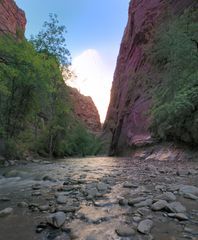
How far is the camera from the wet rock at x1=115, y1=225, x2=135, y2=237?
2746mm

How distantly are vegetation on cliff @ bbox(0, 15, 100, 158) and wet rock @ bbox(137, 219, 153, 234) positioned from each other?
16.6 feet

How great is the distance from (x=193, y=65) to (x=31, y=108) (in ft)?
34.7

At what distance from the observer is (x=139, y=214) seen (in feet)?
10.9

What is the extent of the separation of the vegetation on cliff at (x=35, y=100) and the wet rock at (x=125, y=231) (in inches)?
198

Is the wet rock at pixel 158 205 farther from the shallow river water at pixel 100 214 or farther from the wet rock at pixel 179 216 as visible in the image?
the wet rock at pixel 179 216

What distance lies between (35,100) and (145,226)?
14.9m

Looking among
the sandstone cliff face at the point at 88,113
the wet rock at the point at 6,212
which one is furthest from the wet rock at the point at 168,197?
the sandstone cliff face at the point at 88,113

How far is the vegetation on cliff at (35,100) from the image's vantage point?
7.68m

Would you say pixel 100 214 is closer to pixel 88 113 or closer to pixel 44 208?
pixel 44 208

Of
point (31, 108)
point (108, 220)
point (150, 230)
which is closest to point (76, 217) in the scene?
point (108, 220)

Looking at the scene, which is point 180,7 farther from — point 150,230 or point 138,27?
point 150,230

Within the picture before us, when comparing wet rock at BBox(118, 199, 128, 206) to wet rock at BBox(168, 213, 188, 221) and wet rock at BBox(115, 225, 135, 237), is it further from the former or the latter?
wet rock at BBox(115, 225, 135, 237)

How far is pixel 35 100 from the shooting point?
55.5 feet

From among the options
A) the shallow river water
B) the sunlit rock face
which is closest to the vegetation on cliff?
the shallow river water
